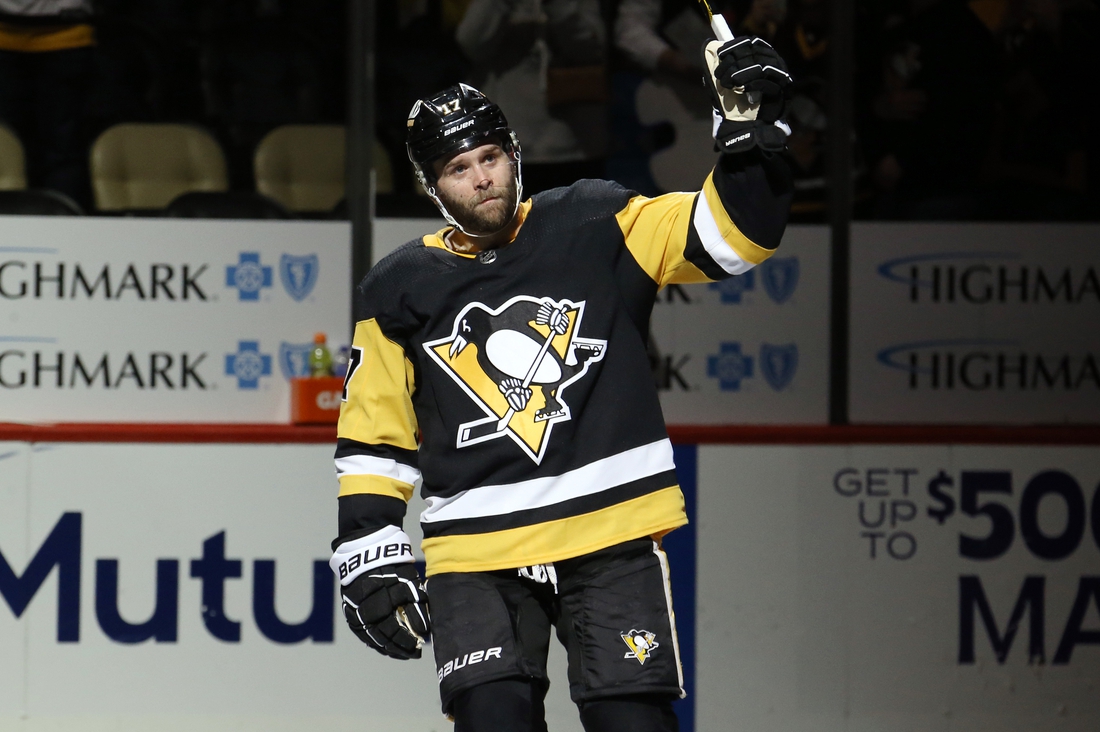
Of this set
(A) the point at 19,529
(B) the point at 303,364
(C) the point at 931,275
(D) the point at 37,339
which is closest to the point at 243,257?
(B) the point at 303,364

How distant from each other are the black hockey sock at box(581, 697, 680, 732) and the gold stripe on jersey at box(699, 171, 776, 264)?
0.83m

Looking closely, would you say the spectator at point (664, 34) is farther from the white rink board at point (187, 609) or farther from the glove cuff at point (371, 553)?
the glove cuff at point (371, 553)

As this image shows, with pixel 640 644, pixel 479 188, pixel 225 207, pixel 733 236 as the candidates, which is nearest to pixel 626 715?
pixel 640 644

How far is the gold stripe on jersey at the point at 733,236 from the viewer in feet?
7.95

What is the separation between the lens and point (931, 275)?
427 centimetres

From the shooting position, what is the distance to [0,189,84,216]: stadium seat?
4121 millimetres

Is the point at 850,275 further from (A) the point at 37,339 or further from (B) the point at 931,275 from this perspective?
(A) the point at 37,339

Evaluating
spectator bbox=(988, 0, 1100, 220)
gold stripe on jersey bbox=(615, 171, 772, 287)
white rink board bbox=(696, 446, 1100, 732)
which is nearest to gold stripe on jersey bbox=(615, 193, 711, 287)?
gold stripe on jersey bbox=(615, 171, 772, 287)

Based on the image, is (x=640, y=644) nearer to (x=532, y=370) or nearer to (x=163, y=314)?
(x=532, y=370)

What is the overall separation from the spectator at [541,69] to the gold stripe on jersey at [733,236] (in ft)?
6.16

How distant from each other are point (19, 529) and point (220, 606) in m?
0.63

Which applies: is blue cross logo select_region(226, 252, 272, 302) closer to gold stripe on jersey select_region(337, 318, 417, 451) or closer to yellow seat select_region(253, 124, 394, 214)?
yellow seat select_region(253, 124, 394, 214)

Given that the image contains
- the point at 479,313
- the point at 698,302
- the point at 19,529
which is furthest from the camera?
Answer: the point at 698,302

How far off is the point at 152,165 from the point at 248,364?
2.33 feet
